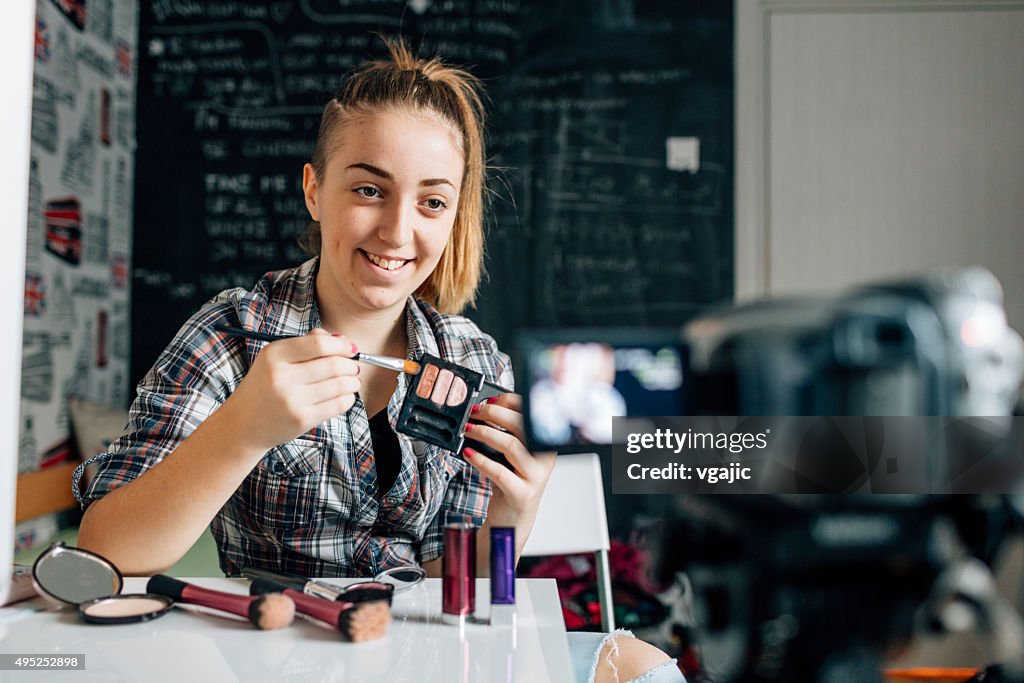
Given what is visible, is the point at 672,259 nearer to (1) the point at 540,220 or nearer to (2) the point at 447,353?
(1) the point at 540,220

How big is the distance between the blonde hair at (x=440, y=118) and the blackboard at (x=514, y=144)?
554mm

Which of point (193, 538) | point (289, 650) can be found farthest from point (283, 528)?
point (289, 650)

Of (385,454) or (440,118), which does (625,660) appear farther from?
(440,118)

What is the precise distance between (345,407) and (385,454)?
197 mm

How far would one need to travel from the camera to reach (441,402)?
583 millimetres

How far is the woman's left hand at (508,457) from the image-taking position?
1.91 ft

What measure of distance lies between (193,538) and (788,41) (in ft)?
4.26

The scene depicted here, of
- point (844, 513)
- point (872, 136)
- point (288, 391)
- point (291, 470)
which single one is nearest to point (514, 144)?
point (872, 136)

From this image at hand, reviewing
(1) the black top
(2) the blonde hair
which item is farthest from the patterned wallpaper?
(1) the black top

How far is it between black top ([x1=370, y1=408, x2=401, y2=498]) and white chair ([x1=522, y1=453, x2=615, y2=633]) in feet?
0.63

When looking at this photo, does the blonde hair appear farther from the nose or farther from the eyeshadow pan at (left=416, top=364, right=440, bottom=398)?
the eyeshadow pan at (left=416, top=364, right=440, bottom=398)

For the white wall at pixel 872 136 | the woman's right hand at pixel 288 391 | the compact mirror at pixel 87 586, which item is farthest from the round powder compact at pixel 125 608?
the white wall at pixel 872 136

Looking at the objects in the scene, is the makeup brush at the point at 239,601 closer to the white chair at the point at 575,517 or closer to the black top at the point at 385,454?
the black top at the point at 385,454

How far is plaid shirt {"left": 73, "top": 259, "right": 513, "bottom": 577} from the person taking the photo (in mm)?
630
